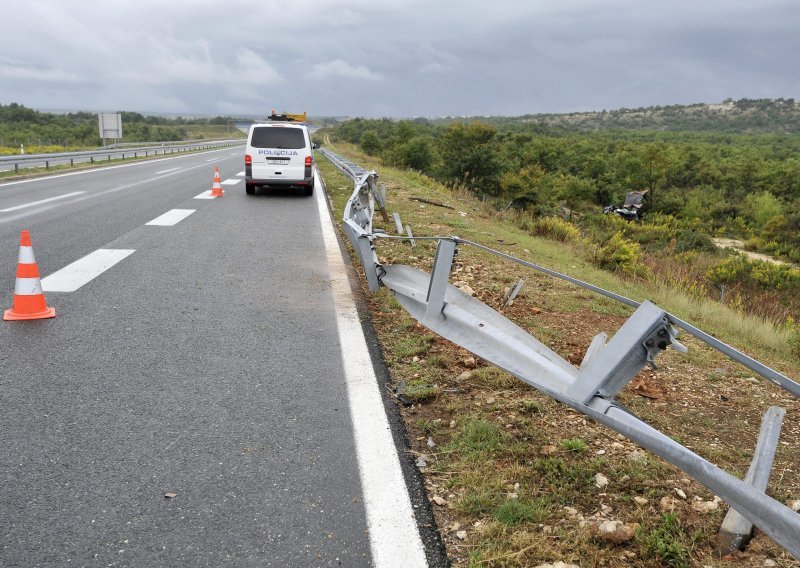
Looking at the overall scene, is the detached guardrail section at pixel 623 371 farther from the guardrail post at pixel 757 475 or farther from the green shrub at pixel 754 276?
the green shrub at pixel 754 276

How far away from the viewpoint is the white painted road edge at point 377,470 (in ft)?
8.82

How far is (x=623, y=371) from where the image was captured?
253cm

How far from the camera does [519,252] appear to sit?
1125 centimetres

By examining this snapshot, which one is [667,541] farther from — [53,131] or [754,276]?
[53,131]

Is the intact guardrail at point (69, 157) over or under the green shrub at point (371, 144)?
under

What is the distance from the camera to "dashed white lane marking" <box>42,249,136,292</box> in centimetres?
→ 687

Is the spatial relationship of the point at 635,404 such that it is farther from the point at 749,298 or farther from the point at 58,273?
the point at 749,298

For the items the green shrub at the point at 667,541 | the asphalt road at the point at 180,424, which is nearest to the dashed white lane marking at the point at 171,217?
the asphalt road at the point at 180,424

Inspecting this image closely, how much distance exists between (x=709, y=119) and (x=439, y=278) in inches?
7786

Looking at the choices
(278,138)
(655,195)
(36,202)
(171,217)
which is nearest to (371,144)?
(655,195)

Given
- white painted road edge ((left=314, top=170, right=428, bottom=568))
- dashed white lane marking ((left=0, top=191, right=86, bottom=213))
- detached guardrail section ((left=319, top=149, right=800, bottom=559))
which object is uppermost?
detached guardrail section ((left=319, top=149, right=800, bottom=559))

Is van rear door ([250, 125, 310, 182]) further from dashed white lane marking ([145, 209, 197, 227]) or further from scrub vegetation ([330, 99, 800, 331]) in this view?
scrub vegetation ([330, 99, 800, 331])

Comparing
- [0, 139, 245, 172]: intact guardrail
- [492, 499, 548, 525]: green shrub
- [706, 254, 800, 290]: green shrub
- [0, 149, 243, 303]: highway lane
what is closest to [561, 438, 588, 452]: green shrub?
[492, 499, 548, 525]: green shrub

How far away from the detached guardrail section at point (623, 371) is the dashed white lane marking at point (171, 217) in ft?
28.3
